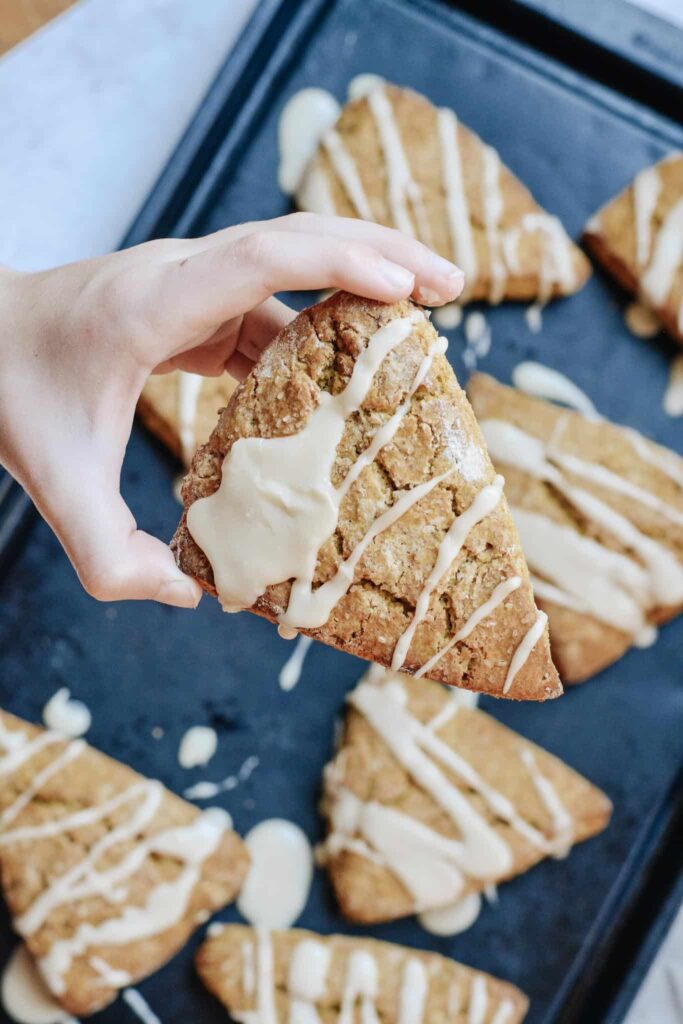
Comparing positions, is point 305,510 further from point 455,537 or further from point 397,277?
point 397,277

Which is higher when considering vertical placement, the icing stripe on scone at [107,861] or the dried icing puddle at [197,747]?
the dried icing puddle at [197,747]

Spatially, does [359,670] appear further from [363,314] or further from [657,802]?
[363,314]

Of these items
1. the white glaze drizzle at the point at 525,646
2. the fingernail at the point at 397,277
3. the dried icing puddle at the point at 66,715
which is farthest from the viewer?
the dried icing puddle at the point at 66,715

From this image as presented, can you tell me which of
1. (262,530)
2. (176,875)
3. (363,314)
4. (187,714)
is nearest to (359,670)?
(187,714)

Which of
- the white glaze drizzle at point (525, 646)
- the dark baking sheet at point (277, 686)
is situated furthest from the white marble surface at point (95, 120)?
the white glaze drizzle at point (525, 646)

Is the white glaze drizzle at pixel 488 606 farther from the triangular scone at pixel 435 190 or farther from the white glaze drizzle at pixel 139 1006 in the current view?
the white glaze drizzle at pixel 139 1006

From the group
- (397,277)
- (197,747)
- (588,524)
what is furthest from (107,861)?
(397,277)

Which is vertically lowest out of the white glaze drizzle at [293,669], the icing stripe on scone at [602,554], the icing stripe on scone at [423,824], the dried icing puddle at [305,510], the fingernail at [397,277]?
the icing stripe on scone at [423,824]
